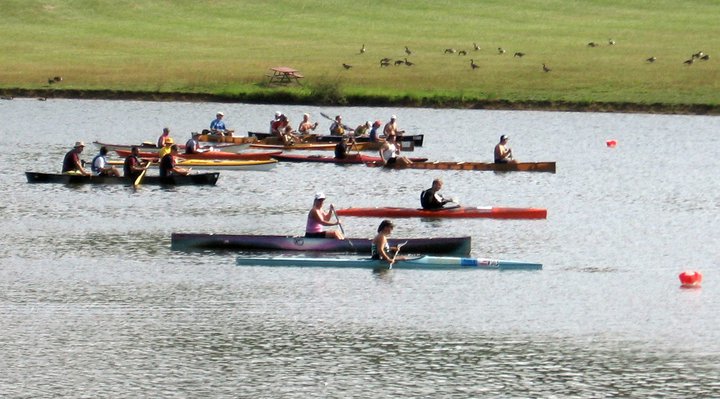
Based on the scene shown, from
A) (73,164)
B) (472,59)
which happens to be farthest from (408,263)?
(472,59)

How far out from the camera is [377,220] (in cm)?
4822

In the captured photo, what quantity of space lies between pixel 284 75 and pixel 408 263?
63.9 m

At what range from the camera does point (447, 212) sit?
48.0 m

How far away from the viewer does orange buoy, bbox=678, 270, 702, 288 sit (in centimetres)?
3731

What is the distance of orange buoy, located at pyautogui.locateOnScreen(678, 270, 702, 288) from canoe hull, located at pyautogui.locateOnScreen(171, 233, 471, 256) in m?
5.71

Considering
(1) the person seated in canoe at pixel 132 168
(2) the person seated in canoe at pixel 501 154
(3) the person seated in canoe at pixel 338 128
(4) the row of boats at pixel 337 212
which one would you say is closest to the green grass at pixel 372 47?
(3) the person seated in canoe at pixel 338 128

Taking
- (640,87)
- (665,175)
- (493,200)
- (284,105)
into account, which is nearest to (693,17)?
(640,87)

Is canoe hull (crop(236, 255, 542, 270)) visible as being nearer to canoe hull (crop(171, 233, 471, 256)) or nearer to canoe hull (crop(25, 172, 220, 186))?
canoe hull (crop(171, 233, 471, 256))

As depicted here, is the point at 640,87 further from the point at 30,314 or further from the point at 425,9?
the point at 30,314

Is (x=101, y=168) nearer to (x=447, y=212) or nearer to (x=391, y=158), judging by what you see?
(x=391, y=158)

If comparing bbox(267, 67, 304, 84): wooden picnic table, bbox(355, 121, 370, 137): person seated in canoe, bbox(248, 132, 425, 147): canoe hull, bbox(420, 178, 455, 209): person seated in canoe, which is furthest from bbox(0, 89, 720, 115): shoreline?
bbox(420, 178, 455, 209): person seated in canoe

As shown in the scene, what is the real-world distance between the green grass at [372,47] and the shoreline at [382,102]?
13.0 inches

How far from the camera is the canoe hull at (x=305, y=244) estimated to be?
39.5 meters

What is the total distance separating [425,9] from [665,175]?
7610cm
